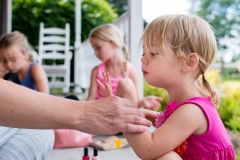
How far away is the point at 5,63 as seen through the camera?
3.11m

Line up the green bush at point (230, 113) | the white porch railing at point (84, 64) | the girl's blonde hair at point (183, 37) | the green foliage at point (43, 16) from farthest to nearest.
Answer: the green foliage at point (43, 16), the white porch railing at point (84, 64), the green bush at point (230, 113), the girl's blonde hair at point (183, 37)

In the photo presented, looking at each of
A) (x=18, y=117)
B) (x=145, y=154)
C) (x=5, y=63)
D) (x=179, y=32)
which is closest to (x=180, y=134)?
(x=145, y=154)

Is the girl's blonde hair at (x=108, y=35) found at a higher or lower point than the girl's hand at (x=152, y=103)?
higher

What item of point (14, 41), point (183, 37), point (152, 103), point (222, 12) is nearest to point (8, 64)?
point (14, 41)

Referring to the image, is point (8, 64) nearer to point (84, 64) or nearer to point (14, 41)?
point (14, 41)

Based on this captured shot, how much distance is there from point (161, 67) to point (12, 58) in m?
2.13

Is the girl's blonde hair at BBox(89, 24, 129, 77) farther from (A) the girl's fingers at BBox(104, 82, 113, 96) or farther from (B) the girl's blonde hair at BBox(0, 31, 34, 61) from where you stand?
(A) the girl's fingers at BBox(104, 82, 113, 96)

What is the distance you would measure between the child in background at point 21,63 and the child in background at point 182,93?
1.96m

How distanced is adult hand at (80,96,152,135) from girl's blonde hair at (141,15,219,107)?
31 cm

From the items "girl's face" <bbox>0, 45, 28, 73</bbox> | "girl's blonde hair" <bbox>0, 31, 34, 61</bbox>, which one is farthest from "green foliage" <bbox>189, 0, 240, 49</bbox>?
"girl's face" <bbox>0, 45, 28, 73</bbox>

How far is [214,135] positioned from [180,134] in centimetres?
17

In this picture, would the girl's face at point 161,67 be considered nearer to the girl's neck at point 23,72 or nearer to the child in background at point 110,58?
the child in background at point 110,58

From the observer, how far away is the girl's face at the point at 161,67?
132 centimetres

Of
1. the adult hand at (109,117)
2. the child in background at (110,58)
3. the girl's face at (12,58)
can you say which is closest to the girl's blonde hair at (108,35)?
the child in background at (110,58)
